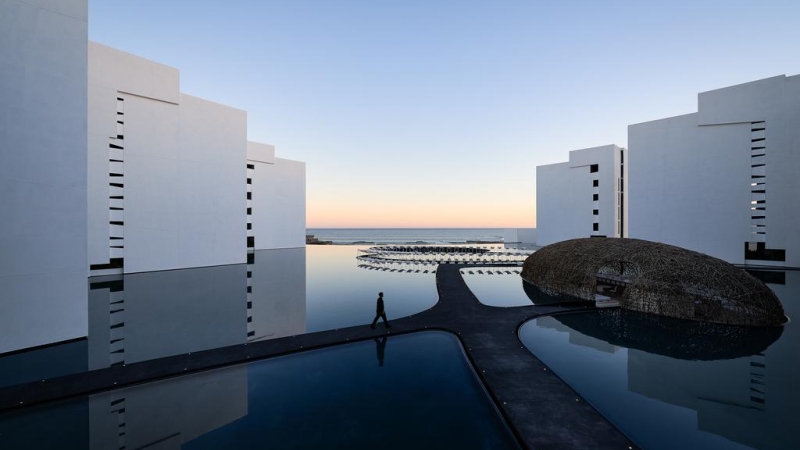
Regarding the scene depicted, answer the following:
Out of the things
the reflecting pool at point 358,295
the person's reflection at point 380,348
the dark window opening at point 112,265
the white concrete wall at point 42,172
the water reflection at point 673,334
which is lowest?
the water reflection at point 673,334

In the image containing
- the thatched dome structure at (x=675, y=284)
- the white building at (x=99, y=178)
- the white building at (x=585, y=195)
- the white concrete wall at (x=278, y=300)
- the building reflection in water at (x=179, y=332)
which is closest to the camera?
the building reflection in water at (x=179, y=332)

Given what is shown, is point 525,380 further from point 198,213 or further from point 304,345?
point 198,213

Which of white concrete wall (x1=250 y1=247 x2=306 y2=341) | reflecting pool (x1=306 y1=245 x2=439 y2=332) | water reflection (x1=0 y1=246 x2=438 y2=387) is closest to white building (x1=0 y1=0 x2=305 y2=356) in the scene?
water reflection (x1=0 y1=246 x2=438 y2=387)

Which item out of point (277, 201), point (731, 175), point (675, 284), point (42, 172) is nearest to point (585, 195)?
point (731, 175)

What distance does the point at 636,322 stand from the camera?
1323cm

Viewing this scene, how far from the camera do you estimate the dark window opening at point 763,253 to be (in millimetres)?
27031

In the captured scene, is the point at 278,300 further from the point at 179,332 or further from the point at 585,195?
the point at 585,195

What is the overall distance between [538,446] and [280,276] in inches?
797

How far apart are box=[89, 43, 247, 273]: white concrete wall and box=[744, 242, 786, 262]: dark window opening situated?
42.0 metres

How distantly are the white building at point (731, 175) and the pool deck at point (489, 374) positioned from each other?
26.4 meters

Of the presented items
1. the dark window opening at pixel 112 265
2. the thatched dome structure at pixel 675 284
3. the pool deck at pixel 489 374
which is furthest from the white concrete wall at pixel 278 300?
the thatched dome structure at pixel 675 284

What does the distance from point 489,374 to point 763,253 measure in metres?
34.0

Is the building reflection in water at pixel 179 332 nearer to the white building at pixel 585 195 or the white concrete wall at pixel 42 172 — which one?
the white concrete wall at pixel 42 172

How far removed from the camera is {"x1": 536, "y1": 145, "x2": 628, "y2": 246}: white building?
135ft
